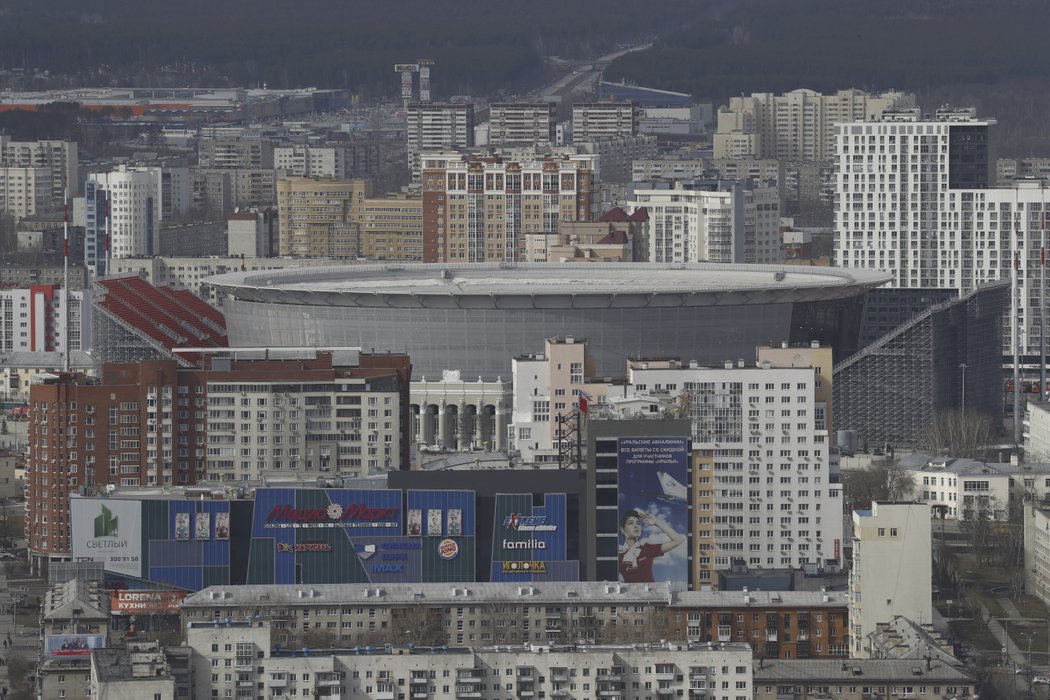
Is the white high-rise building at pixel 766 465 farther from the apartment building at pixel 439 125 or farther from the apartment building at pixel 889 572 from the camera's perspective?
the apartment building at pixel 439 125

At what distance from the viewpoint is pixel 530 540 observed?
52.2 metres

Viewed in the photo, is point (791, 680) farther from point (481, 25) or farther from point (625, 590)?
point (481, 25)

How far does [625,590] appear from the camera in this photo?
49344 mm

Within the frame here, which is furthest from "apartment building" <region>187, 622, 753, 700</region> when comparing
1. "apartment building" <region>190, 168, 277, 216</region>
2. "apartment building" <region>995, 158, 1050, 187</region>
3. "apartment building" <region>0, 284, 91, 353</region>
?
"apartment building" <region>190, 168, 277, 216</region>

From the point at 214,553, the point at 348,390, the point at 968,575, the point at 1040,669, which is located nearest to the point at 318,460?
the point at 348,390

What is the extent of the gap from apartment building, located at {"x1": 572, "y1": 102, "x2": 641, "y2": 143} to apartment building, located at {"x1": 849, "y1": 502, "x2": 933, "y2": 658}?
99.2 meters

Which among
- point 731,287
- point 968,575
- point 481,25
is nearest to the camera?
point 968,575

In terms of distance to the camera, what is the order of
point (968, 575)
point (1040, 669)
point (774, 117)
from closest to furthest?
point (1040, 669) → point (968, 575) → point (774, 117)

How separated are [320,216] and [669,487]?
59754mm

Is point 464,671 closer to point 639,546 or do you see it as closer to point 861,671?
point 861,671

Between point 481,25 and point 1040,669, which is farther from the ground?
point 481,25

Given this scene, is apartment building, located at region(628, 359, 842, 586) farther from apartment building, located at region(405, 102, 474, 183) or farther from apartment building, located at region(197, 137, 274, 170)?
apartment building, located at region(405, 102, 474, 183)

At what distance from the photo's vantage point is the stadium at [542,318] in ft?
234

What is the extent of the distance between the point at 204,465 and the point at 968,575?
11292mm
